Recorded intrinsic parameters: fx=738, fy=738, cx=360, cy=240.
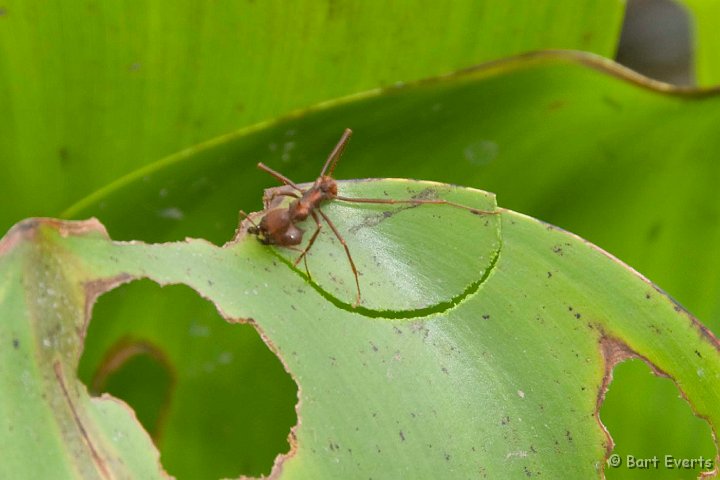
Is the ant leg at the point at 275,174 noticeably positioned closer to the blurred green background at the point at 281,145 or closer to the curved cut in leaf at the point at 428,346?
the blurred green background at the point at 281,145

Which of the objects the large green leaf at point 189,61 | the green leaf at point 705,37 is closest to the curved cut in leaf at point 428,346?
the large green leaf at point 189,61

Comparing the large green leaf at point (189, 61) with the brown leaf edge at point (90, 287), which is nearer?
the brown leaf edge at point (90, 287)

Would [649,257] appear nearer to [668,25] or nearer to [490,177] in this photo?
[490,177]

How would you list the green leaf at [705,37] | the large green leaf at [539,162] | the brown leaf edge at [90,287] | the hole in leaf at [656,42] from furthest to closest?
the hole in leaf at [656,42] → the green leaf at [705,37] → the large green leaf at [539,162] → the brown leaf edge at [90,287]

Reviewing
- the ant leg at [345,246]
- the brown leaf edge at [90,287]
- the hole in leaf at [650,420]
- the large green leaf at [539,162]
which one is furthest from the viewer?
the hole in leaf at [650,420]

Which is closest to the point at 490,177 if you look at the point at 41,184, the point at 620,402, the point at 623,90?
the point at 623,90

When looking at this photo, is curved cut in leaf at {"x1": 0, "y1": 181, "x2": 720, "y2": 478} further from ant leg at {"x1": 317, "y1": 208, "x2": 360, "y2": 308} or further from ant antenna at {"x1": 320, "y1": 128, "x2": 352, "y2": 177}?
ant antenna at {"x1": 320, "y1": 128, "x2": 352, "y2": 177}

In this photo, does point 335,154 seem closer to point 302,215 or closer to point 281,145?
point 281,145
